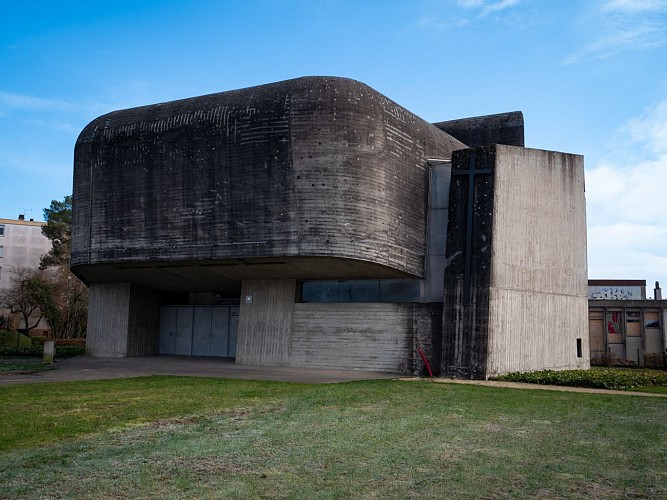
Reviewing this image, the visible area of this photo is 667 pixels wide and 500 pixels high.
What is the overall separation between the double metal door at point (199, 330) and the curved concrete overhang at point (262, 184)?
413cm

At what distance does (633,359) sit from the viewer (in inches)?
1164

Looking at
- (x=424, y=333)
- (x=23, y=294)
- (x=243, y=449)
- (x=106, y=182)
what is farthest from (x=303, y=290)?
(x=23, y=294)

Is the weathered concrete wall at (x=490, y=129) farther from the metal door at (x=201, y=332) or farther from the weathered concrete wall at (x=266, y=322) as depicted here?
the metal door at (x=201, y=332)

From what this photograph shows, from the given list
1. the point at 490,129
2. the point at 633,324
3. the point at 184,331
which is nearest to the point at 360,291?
the point at 490,129

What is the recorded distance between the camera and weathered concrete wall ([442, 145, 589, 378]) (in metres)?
19.8

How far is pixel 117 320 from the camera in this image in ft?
92.1

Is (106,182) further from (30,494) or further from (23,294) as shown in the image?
(23,294)

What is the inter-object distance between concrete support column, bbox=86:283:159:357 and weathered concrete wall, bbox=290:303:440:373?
8.66 metres

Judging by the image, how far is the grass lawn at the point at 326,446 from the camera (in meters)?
6.13

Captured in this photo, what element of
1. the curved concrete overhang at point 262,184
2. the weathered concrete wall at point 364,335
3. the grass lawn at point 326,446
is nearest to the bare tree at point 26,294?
the curved concrete overhang at point 262,184

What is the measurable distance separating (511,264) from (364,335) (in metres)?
5.44

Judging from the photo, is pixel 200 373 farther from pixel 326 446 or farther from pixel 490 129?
pixel 490 129

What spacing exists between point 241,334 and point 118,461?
1755 cm

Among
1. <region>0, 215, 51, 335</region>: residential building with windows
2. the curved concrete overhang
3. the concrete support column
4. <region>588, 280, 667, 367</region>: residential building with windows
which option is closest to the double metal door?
the concrete support column
